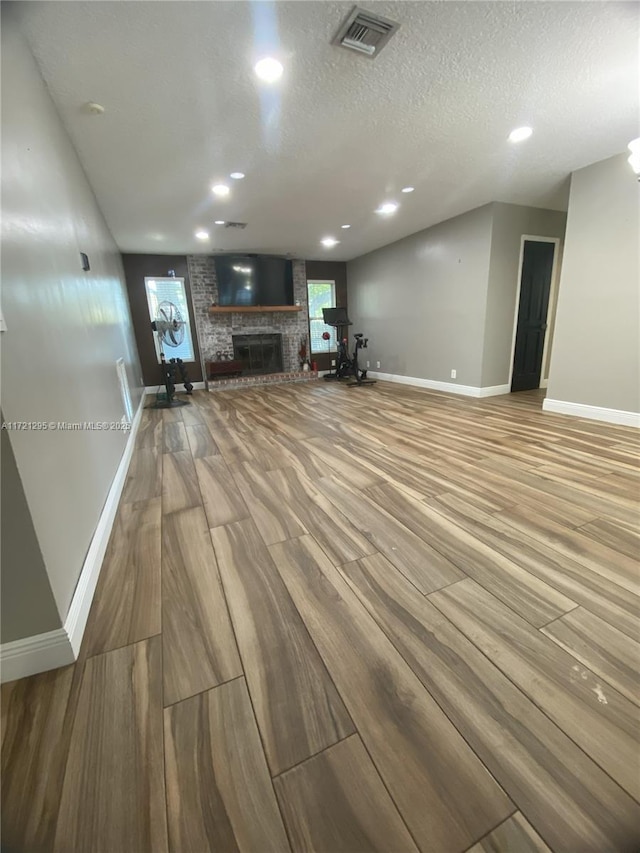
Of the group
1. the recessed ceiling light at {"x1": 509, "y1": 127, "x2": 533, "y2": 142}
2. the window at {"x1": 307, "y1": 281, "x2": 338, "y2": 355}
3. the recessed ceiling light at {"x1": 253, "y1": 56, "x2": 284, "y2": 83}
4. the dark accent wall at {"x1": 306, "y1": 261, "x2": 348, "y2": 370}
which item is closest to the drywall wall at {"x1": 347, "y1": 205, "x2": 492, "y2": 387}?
the dark accent wall at {"x1": 306, "y1": 261, "x2": 348, "y2": 370}

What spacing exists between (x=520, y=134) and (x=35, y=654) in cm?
443

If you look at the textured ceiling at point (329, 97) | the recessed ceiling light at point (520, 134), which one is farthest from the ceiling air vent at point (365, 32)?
the recessed ceiling light at point (520, 134)

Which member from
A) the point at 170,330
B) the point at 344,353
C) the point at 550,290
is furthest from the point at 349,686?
the point at 170,330

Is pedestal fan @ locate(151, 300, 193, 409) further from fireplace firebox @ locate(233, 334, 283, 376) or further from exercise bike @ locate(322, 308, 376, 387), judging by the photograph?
exercise bike @ locate(322, 308, 376, 387)

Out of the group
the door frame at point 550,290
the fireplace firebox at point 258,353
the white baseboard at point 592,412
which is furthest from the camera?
the fireplace firebox at point 258,353

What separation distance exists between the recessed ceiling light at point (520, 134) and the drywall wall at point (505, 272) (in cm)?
168

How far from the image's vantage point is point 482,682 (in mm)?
1022

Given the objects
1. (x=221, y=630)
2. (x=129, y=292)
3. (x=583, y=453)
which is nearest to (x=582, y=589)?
(x=221, y=630)

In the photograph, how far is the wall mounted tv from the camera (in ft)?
21.9

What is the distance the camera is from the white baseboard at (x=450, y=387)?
501 centimetres

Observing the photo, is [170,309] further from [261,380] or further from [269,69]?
[269,69]

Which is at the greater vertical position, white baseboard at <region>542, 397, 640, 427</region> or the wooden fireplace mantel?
the wooden fireplace mantel

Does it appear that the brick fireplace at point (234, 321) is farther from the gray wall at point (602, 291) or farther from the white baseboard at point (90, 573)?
the white baseboard at point (90, 573)

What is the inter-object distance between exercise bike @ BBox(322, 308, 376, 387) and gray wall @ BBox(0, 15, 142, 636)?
494 cm
